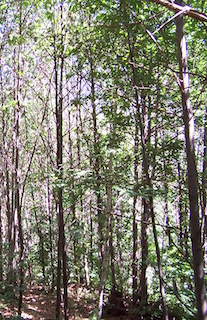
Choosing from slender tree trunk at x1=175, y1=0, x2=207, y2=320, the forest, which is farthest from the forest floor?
slender tree trunk at x1=175, y1=0, x2=207, y2=320

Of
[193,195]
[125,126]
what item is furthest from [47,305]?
[193,195]

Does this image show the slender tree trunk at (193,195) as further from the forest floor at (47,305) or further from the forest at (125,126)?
the forest floor at (47,305)

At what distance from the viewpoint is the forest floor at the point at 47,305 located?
6.38 metres

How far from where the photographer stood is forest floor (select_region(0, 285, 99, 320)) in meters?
6.38

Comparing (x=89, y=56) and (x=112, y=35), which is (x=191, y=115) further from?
(x=89, y=56)

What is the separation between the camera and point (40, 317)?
6547 mm

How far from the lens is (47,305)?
7.73 metres

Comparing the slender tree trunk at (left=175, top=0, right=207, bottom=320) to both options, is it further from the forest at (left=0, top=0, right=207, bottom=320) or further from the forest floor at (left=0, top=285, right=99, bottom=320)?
the forest floor at (left=0, top=285, right=99, bottom=320)

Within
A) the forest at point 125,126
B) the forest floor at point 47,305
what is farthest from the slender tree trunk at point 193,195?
the forest floor at point 47,305

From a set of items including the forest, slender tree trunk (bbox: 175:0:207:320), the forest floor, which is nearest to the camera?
slender tree trunk (bbox: 175:0:207:320)

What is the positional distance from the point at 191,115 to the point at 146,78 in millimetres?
1407

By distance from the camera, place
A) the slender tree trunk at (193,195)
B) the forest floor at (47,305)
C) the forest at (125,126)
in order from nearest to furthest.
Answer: the slender tree trunk at (193,195) < the forest at (125,126) < the forest floor at (47,305)

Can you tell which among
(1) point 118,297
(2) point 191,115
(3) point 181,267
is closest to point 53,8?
(2) point 191,115

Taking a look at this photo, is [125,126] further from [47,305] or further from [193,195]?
[47,305]
